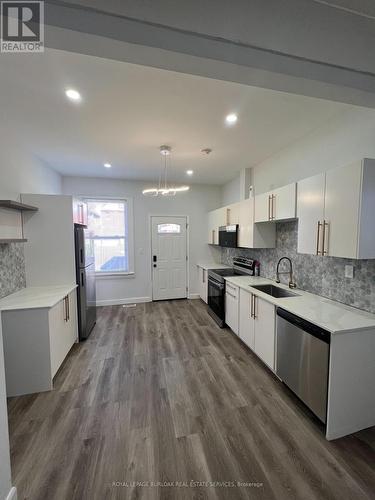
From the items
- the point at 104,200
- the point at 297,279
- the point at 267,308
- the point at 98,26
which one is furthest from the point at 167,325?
the point at 98,26

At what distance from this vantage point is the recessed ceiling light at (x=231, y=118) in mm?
2205

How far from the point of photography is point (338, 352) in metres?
1.63

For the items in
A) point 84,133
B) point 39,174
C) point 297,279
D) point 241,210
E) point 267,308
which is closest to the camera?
point 267,308

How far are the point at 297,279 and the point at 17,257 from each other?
3652mm

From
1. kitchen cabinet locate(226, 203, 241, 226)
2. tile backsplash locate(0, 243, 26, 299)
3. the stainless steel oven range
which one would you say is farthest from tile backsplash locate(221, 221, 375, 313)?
tile backsplash locate(0, 243, 26, 299)

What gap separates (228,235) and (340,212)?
7.43 ft

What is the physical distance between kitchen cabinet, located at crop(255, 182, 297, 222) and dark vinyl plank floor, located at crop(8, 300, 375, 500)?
1.87 meters

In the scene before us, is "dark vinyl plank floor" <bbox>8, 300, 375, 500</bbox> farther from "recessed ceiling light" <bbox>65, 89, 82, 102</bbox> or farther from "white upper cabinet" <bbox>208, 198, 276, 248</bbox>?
"recessed ceiling light" <bbox>65, 89, 82, 102</bbox>

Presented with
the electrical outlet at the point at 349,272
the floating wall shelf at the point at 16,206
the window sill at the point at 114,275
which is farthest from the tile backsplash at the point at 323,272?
the floating wall shelf at the point at 16,206

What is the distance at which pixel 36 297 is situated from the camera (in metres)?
2.47

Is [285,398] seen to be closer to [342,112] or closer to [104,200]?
[342,112]

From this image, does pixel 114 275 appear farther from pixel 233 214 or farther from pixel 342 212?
pixel 342 212

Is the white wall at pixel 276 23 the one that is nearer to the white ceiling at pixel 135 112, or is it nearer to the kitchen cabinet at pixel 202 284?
the white ceiling at pixel 135 112

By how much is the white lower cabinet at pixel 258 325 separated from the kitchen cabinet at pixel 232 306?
0.42 ft
